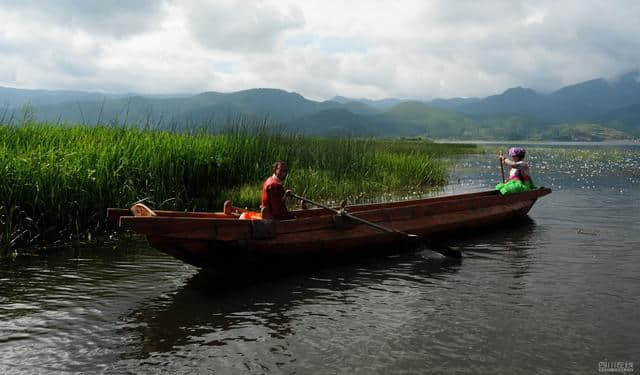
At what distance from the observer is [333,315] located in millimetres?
7168

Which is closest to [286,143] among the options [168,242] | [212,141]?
[212,141]

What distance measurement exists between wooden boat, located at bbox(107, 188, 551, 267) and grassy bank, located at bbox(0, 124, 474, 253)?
192cm

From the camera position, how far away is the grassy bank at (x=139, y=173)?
10.0 m

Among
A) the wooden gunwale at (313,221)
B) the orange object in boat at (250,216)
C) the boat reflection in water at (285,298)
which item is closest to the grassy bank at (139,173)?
the wooden gunwale at (313,221)

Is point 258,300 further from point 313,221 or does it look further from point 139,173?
point 139,173

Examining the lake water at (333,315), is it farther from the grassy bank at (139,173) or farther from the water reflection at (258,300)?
the grassy bank at (139,173)

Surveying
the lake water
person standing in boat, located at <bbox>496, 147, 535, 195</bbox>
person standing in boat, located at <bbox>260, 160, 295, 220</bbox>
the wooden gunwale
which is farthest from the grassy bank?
person standing in boat, located at <bbox>496, 147, 535, 195</bbox>

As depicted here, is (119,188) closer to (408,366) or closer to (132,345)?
(132,345)

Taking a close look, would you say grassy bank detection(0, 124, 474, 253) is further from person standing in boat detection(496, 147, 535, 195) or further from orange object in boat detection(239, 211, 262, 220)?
person standing in boat detection(496, 147, 535, 195)

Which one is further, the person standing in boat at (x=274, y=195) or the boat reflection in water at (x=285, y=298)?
the person standing in boat at (x=274, y=195)

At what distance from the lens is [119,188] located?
11.6 metres

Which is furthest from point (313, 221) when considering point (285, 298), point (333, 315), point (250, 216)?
point (333, 315)

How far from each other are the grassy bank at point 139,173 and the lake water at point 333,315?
950 millimetres

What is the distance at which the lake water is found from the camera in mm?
5742
